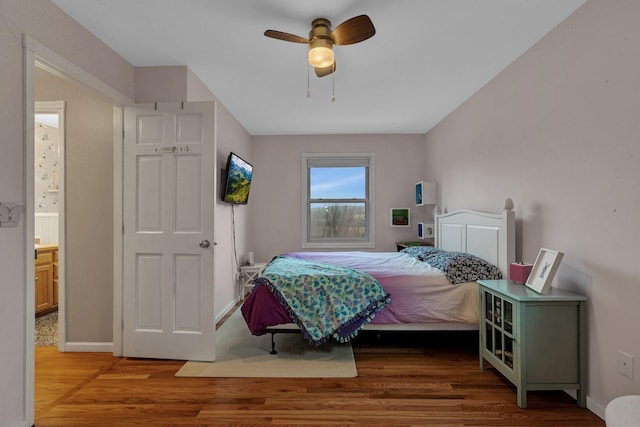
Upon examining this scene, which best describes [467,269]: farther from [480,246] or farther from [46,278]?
[46,278]

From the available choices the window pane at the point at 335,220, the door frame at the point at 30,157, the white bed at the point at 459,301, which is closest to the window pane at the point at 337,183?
→ the window pane at the point at 335,220

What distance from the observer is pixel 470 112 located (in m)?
3.61

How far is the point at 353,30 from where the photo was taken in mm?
2012

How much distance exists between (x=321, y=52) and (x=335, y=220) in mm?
3484

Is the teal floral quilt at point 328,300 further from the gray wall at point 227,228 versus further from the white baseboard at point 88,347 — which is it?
the white baseboard at point 88,347

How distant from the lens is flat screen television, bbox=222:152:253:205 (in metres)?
3.71

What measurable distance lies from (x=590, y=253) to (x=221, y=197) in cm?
337

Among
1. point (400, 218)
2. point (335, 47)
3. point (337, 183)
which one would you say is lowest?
point (400, 218)

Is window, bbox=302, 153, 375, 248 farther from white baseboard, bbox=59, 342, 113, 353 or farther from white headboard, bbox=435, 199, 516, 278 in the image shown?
white baseboard, bbox=59, 342, 113, 353

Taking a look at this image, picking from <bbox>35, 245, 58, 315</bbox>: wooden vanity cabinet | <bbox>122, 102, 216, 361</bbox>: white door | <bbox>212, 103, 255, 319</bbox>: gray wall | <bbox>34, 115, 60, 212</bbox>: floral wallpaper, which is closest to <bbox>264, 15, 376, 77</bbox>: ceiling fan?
<bbox>122, 102, 216, 361</bbox>: white door

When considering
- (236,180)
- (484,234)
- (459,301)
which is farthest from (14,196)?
(484,234)

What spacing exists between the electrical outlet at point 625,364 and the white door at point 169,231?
2.69 m

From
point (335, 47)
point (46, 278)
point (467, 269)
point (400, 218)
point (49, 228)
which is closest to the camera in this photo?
point (335, 47)

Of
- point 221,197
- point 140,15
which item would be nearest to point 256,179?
point 221,197
